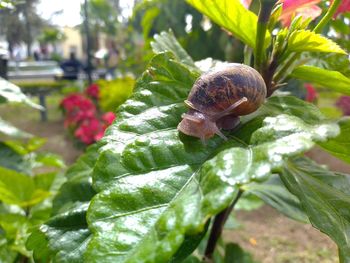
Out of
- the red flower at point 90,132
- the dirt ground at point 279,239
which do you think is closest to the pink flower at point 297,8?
the dirt ground at point 279,239

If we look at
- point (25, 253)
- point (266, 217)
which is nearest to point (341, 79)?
point (25, 253)

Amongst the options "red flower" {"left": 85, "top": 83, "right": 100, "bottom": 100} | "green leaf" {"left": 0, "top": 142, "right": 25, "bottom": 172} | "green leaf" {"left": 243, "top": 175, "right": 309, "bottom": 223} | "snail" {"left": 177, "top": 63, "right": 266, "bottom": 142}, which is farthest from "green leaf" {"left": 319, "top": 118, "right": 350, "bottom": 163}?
"red flower" {"left": 85, "top": 83, "right": 100, "bottom": 100}

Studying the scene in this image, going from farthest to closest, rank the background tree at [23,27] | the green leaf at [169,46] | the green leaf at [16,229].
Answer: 1. the background tree at [23,27]
2. the green leaf at [16,229]
3. the green leaf at [169,46]

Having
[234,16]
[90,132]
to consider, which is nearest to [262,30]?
[234,16]

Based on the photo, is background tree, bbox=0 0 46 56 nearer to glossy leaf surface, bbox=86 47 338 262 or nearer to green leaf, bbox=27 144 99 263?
green leaf, bbox=27 144 99 263

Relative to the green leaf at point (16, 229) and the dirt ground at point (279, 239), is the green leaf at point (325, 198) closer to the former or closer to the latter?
the green leaf at point (16, 229)
